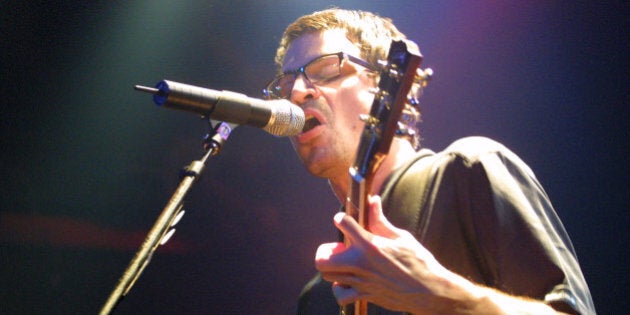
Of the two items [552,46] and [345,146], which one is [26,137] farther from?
[552,46]

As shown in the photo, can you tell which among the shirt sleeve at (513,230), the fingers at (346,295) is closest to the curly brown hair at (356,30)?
the shirt sleeve at (513,230)

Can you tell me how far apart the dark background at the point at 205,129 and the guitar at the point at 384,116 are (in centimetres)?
204

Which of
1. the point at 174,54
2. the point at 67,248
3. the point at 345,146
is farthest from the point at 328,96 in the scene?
the point at 67,248

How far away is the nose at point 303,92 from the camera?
178 centimetres

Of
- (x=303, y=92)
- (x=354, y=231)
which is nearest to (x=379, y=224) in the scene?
(x=354, y=231)

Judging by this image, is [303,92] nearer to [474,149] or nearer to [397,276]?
[474,149]

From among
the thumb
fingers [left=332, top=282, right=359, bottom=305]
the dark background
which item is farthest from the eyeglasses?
the dark background

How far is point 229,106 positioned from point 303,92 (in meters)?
0.58

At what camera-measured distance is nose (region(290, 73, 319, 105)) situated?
1.78 meters

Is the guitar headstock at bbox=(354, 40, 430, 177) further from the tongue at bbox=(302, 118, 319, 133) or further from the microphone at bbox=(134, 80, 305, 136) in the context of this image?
the tongue at bbox=(302, 118, 319, 133)

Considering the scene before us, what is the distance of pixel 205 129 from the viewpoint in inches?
135

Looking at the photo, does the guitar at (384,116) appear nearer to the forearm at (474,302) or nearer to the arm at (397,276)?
the arm at (397,276)

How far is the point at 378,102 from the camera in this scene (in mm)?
1051

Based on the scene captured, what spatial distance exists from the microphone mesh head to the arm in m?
0.50
